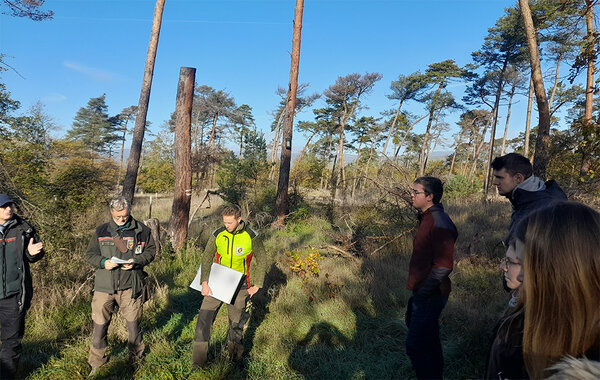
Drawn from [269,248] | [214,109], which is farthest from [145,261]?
[214,109]

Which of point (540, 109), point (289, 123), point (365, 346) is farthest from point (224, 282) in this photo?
point (289, 123)

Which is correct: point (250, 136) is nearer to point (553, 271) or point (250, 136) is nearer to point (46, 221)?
point (46, 221)

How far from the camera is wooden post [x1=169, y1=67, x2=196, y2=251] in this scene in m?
7.77

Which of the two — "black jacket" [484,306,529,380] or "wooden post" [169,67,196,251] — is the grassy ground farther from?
"black jacket" [484,306,529,380]

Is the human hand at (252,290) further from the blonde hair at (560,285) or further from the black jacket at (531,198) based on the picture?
the blonde hair at (560,285)

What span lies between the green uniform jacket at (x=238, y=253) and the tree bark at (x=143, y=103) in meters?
6.03

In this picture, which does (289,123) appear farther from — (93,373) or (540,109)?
(93,373)

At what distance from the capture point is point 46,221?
5.26 m

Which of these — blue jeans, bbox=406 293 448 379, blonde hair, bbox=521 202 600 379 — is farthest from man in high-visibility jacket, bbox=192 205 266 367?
blonde hair, bbox=521 202 600 379

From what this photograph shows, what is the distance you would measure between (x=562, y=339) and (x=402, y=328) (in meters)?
3.52

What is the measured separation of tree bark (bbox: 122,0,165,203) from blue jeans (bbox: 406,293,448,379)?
313 inches

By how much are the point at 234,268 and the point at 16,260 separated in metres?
1.96

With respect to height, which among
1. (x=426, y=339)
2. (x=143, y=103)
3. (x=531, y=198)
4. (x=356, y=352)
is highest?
(x=143, y=103)

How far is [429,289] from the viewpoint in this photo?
2.78 m
